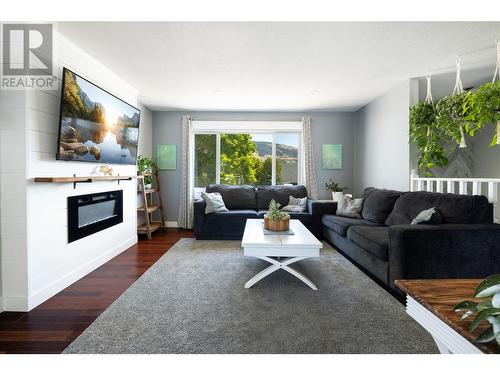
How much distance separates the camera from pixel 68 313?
2.16 m

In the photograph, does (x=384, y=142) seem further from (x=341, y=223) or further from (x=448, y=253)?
(x=448, y=253)

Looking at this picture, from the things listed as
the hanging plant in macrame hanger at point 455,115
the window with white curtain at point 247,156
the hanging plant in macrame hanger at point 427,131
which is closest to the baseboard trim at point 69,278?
the window with white curtain at point 247,156

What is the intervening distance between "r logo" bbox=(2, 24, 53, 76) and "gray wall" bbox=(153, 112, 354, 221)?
10.9ft

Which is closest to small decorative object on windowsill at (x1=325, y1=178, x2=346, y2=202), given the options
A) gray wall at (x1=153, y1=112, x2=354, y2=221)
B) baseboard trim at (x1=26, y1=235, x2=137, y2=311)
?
gray wall at (x1=153, y1=112, x2=354, y2=221)

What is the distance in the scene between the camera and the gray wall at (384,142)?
391 cm

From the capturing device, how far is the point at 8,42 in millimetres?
2145

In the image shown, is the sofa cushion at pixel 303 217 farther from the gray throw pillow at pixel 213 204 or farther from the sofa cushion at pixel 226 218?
the gray throw pillow at pixel 213 204

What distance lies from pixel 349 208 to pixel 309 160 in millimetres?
1615

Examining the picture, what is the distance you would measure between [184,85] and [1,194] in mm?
2617

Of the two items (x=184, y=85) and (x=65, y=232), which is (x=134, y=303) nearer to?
(x=65, y=232)

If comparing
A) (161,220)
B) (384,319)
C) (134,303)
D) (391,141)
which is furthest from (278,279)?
(161,220)

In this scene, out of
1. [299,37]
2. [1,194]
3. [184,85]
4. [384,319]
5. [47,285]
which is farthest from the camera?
[184,85]

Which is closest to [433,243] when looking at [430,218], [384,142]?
[430,218]
